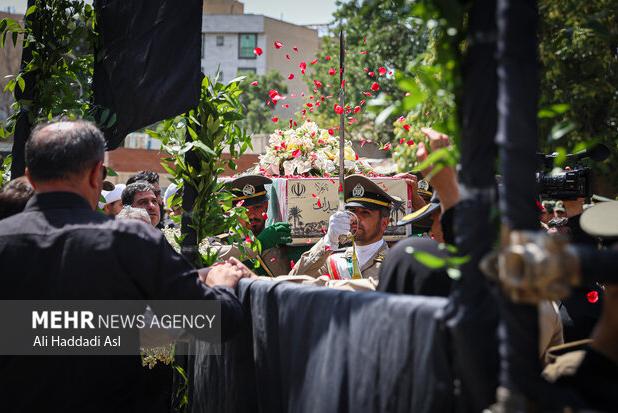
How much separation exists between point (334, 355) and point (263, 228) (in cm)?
421

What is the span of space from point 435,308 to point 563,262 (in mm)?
630

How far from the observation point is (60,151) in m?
3.17

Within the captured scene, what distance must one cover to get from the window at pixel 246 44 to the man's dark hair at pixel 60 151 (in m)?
82.9

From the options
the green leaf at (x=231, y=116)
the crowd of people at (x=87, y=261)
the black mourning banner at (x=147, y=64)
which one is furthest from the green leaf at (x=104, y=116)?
the crowd of people at (x=87, y=261)

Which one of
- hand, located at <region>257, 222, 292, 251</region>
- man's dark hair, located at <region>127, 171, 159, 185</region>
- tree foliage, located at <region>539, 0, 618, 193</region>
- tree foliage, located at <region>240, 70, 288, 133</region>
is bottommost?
hand, located at <region>257, 222, 292, 251</region>

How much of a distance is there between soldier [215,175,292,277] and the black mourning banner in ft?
6.22

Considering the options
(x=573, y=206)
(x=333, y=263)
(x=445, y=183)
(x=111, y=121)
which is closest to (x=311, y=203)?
(x=333, y=263)

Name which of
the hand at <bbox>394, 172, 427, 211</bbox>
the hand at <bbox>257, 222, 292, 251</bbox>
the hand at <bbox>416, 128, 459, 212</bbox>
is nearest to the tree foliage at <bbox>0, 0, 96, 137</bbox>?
the hand at <bbox>257, 222, 292, 251</bbox>

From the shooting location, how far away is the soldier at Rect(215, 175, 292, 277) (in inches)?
254

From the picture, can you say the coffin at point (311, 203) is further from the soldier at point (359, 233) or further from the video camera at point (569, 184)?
the video camera at point (569, 184)

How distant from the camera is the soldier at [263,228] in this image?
646cm

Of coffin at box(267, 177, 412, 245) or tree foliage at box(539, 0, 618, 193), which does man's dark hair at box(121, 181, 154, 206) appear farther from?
tree foliage at box(539, 0, 618, 193)

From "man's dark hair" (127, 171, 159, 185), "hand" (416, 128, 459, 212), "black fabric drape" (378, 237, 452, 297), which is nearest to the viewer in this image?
"hand" (416, 128, 459, 212)

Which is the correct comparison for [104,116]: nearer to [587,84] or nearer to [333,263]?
[333,263]
